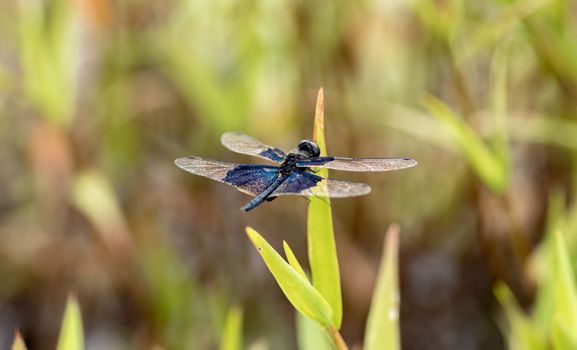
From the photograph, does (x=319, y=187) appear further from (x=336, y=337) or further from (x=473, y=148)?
(x=473, y=148)

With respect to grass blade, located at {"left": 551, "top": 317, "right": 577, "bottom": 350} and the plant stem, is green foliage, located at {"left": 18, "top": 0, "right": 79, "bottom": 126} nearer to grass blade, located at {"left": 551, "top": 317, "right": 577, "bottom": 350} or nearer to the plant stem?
the plant stem

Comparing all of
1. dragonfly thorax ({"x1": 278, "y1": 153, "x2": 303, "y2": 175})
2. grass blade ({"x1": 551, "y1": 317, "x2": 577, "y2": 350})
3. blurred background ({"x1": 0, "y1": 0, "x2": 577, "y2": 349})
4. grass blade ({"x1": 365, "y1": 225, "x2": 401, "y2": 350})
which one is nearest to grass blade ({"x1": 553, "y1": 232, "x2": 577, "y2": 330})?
grass blade ({"x1": 551, "y1": 317, "x2": 577, "y2": 350})

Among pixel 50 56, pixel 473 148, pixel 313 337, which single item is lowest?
pixel 313 337

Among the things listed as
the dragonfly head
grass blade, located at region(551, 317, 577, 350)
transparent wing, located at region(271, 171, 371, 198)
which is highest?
the dragonfly head

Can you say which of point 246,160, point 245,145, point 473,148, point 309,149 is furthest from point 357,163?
point 246,160

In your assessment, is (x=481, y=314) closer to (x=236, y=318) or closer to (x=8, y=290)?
(x=236, y=318)

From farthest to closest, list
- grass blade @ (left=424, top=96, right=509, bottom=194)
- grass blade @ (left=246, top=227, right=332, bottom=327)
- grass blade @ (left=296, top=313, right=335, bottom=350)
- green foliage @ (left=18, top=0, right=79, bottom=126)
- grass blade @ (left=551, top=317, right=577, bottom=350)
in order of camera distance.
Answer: green foliage @ (left=18, top=0, right=79, bottom=126), grass blade @ (left=424, top=96, right=509, bottom=194), grass blade @ (left=296, top=313, right=335, bottom=350), grass blade @ (left=551, top=317, right=577, bottom=350), grass blade @ (left=246, top=227, right=332, bottom=327)
